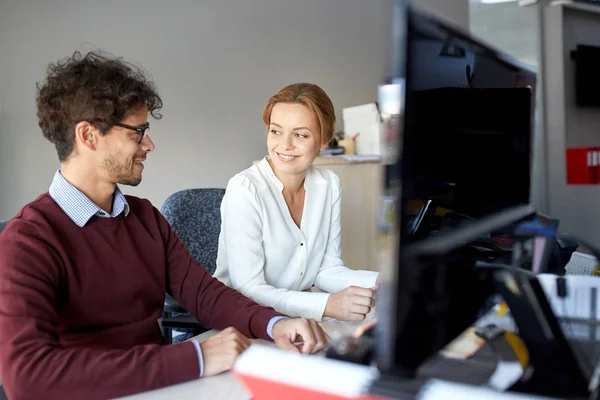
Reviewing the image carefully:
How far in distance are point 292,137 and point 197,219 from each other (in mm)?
673

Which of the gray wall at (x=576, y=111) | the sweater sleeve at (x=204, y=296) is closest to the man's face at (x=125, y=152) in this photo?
the sweater sleeve at (x=204, y=296)

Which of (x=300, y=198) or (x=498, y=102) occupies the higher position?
(x=498, y=102)

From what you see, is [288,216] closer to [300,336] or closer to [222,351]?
[300,336]

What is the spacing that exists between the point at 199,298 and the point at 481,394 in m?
0.96

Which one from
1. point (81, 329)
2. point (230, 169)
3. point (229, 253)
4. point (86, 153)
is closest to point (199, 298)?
point (229, 253)

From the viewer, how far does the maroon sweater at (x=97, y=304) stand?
2.80 feet

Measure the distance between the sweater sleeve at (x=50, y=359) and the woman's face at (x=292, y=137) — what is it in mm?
852

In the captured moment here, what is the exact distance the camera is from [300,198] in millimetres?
1764

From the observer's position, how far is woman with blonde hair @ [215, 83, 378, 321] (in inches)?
59.9

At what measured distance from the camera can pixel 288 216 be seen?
1646mm

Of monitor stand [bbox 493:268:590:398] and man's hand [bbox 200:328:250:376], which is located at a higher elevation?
monitor stand [bbox 493:268:590:398]

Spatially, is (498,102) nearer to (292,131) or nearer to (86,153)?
(86,153)

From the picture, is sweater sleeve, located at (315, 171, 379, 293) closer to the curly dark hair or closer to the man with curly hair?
the man with curly hair

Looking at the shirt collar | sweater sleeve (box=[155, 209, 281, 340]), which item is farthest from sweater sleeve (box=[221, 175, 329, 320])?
the shirt collar
